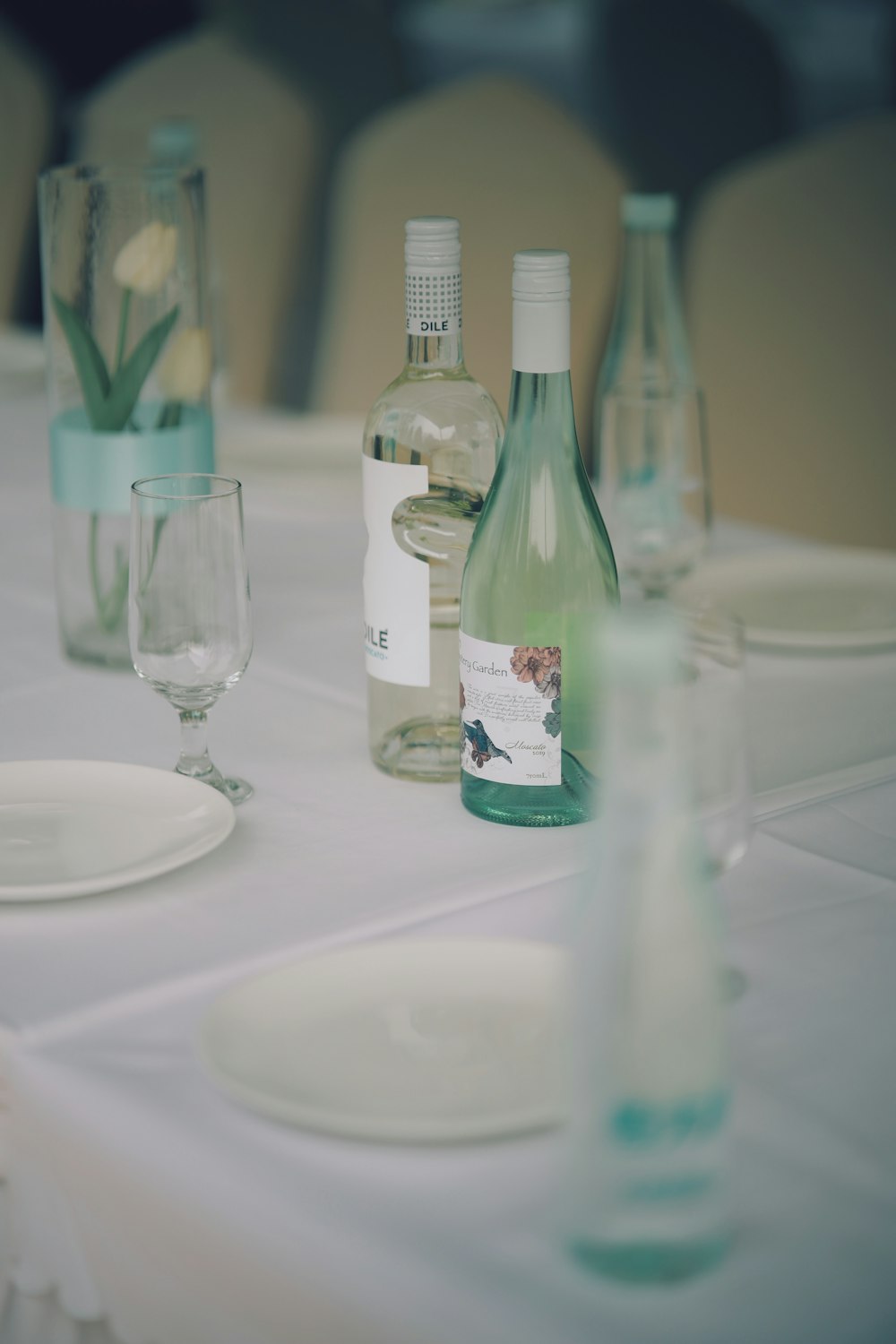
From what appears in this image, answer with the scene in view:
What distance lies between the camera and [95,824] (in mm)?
815

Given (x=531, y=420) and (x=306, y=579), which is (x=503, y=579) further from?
(x=306, y=579)

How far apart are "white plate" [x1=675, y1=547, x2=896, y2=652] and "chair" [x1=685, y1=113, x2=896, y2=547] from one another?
0.50 meters

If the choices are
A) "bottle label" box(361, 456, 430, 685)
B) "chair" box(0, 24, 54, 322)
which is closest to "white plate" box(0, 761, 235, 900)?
"bottle label" box(361, 456, 430, 685)

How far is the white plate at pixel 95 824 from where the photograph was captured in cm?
73

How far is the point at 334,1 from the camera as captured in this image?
11.9ft

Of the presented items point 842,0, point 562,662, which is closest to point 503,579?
point 562,662

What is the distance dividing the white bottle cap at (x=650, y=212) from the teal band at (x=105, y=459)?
379mm

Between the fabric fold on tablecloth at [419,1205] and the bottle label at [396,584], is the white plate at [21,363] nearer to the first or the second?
the bottle label at [396,584]

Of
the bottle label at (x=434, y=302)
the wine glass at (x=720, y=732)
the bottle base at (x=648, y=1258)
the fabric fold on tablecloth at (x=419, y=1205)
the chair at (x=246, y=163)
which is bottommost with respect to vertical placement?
the fabric fold on tablecloth at (x=419, y=1205)

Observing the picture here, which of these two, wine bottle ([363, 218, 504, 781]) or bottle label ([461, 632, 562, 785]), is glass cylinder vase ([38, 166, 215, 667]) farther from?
bottle label ([461, 632, 562, 785])

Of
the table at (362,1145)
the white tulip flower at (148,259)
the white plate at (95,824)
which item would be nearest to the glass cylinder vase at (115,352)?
the white tulip flower at (148,259)

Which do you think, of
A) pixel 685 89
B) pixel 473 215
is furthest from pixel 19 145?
pixel 685 89

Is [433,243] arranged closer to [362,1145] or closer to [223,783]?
[223,783]

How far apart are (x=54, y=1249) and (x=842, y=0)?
2583 mm
